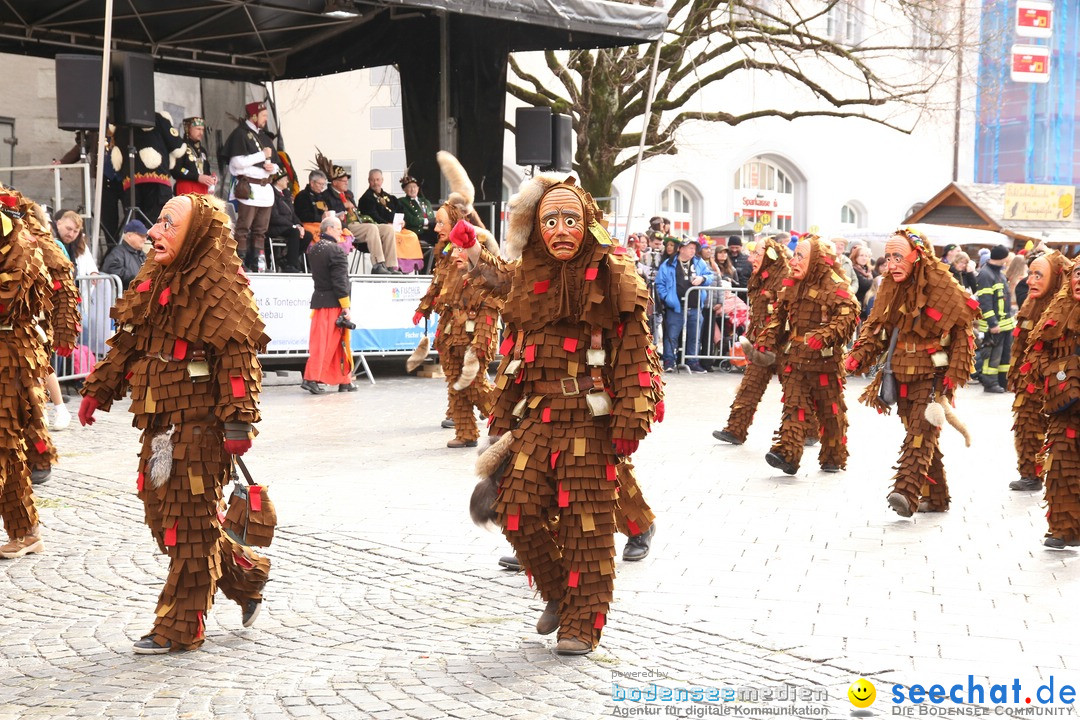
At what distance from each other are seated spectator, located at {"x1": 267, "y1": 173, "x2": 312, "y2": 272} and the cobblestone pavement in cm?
762

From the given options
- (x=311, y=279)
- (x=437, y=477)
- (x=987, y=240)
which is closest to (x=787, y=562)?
(x=437, y=477)

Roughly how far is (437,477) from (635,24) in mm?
9145

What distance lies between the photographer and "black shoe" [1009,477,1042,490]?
1002 centimetres

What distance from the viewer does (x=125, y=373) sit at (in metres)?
5.86

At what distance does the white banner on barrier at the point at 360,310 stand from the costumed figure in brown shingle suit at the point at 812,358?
708 centimetres

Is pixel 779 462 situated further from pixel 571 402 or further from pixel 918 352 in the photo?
pixel 571 402

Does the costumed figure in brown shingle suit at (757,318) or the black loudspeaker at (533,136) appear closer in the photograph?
the costumed figure in brown shingle suit at (757,318)

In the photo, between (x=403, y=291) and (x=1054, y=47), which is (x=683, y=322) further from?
(x=1054, y=47)

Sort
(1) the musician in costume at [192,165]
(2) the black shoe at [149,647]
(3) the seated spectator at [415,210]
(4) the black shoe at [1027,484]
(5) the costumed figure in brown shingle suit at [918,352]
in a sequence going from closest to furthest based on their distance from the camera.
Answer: (2) the black shoe at [149,647] < (5) the costumed figure in brown shingle suit at [918,352] < (4) the black shoe at [1027,484] < (1) the musician in costume at [192,165] < (3) the seated spectator at [415,210]

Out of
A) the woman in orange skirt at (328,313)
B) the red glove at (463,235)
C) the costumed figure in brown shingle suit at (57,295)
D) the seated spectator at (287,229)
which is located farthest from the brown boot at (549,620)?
the seated spectator at (287,229)

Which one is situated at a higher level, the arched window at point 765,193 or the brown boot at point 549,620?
the arched window at point 765,193

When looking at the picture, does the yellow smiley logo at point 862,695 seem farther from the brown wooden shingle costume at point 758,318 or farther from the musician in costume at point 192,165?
the musician in costume at point 192,165

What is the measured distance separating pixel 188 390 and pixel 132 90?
38.7 ft

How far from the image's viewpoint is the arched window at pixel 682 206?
3195 centimetres
